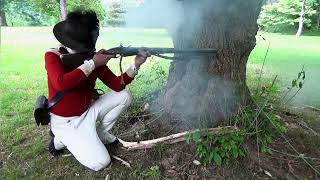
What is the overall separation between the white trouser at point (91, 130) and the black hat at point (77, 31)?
1.90 ft

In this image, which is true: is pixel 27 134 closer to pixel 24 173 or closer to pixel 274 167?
pixel 24 173

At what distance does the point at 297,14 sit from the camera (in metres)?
31.4

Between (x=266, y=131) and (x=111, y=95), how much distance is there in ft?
4.97

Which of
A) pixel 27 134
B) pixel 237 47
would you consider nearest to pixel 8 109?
pixel 27 134

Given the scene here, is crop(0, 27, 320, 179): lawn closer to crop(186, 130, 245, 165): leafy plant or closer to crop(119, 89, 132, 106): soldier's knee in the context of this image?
crop(119, 89, 132, 106): soldier's knee

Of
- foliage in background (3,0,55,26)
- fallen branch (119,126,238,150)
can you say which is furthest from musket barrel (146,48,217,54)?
foliage in background (3,0,55,26)

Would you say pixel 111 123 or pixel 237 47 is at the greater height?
pixel 237 47

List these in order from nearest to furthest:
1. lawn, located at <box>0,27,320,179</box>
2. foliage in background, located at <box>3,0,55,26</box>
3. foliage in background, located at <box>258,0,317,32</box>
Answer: lawn, located at <box>0,27,320,179</box>, foliage in background, located at <box>258,0,317,32</box>, foliage in background, located at <box>3,0,55,26</box>

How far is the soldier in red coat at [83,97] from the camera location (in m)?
3.50

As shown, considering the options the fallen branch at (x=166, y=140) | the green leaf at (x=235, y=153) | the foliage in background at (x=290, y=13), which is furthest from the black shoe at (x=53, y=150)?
the foliage in background at (x=290, y=13)

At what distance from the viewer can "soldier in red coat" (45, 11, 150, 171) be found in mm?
3498

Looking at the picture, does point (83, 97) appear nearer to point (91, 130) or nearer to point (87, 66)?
point (91, 130)

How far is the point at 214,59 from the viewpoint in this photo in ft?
12.6

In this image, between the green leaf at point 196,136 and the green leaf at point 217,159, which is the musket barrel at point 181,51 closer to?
the green leaf at point 196,136
